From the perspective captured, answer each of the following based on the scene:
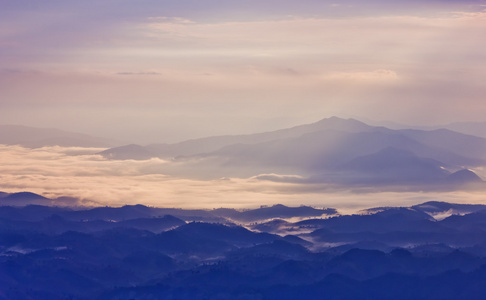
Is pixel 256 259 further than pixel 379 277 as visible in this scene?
Yes

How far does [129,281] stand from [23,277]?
25.9 meters

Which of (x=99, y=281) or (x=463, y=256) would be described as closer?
(x=99, y=281)

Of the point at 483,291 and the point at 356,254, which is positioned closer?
the point at 483,291

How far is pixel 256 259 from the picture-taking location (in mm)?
193125

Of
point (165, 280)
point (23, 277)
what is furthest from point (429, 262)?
point (23, 277)

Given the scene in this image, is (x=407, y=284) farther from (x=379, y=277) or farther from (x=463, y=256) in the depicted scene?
(x=463, y=256)

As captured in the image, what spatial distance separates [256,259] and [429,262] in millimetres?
43222

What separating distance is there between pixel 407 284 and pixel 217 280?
44303mm

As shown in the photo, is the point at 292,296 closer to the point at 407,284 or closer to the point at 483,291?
the point at 407,284

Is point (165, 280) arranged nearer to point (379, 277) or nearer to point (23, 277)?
point (23, 277)


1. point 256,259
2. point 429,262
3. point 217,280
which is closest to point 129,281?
point 217,280

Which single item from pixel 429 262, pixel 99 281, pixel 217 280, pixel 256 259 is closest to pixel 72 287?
pixel 99 281

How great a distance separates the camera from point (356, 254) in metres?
190

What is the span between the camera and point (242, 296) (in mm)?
170250
